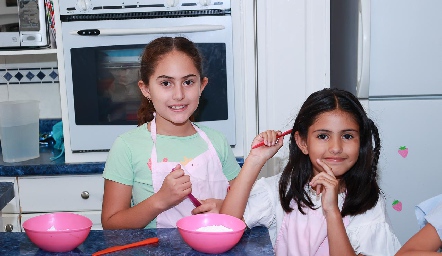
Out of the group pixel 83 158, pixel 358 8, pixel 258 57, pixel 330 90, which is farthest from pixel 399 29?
pixel 83 158

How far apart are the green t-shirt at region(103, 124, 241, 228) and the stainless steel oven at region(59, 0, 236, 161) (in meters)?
0.68

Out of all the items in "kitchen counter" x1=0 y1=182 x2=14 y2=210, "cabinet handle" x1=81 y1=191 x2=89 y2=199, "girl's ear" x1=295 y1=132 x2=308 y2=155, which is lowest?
"cabinet handle" x1=81 y1=191 x2=89 y2=199

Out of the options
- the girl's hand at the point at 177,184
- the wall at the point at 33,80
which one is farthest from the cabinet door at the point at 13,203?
the girl's hand at the point at 177,184

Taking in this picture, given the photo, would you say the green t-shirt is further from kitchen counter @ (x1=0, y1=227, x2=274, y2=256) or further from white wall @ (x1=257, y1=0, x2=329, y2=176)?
white wall @ (x1=257, y1=0, x2=329, y2=176)

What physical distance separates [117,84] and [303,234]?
1153 mm

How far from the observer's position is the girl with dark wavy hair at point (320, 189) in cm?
141

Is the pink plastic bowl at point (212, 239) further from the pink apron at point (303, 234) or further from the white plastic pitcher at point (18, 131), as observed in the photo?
the white plastic pitcher at point (18, 131)

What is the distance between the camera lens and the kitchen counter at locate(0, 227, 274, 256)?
3.61 feet

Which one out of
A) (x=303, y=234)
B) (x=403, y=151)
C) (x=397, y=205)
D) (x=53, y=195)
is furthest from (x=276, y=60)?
(x=53, y=195)

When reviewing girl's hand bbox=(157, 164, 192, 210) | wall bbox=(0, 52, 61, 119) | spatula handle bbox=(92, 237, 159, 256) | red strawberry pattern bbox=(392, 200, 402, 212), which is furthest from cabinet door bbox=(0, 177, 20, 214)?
red strawberry pattern bbox=(392, 200, 402, 212)

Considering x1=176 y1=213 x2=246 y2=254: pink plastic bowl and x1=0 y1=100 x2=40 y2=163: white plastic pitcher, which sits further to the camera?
x1=0 y1=100 x2=40 y2=163: white plastic pitcher

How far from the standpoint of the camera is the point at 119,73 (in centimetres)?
231

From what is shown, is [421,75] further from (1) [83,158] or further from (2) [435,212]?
(1) [83,158]

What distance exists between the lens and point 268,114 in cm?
229
